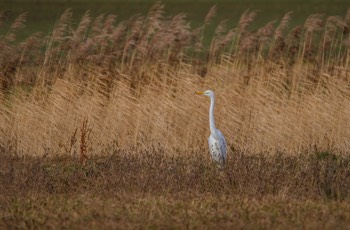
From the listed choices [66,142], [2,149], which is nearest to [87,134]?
[66,142]

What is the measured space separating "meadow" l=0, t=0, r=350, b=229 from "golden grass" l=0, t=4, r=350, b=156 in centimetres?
2

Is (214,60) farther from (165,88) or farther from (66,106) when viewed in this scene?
(66,106)

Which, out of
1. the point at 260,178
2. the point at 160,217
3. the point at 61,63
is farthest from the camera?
the point at 61,63

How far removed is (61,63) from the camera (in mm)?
13844

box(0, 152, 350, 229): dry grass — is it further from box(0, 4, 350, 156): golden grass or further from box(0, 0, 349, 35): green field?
box(0, 0, 349, 35): green field

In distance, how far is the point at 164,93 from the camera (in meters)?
12.7

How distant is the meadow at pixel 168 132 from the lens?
810 cm

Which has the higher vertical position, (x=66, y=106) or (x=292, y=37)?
(x=292, y=37)

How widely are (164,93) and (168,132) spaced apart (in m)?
0.91

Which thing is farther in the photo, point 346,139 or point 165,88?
point 165,88

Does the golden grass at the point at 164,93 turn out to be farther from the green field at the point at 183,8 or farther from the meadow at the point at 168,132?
the green field at the point at 183,8

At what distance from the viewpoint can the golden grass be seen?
1198 cm

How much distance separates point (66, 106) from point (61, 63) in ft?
4.63

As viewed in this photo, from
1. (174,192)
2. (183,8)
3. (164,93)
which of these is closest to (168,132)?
(164,93)
